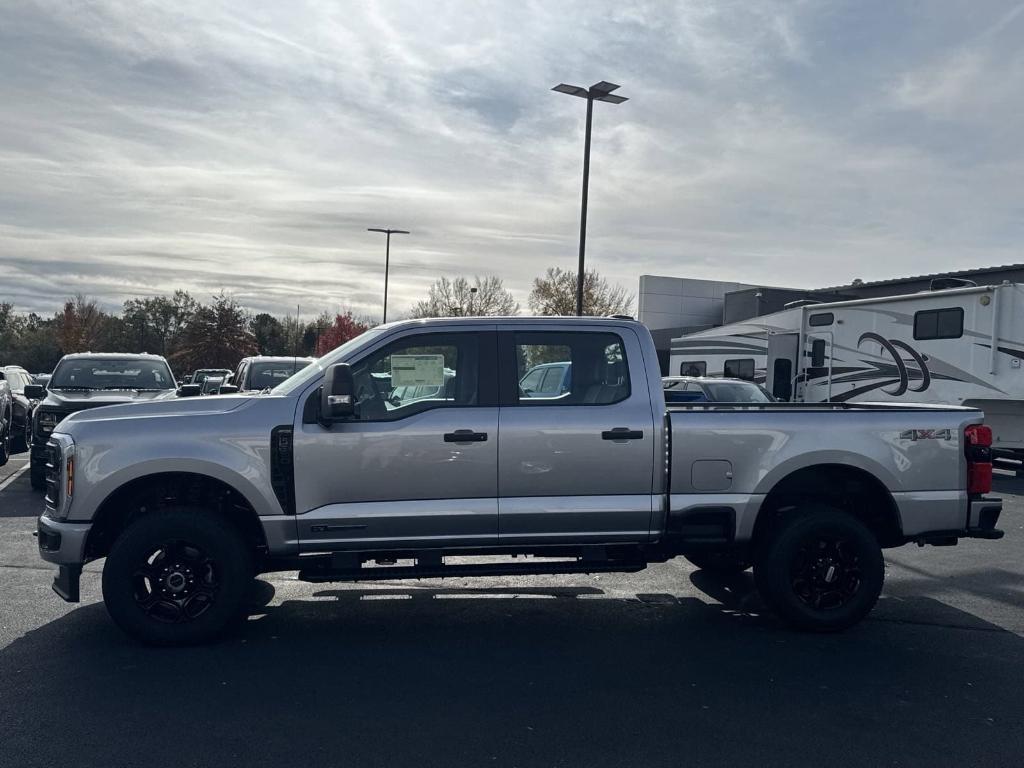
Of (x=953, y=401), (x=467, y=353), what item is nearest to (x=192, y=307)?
(x=953, y=401)

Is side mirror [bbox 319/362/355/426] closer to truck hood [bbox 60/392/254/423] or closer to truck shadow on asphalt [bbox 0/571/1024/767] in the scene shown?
truck hood [bbox 60/392/254/423]

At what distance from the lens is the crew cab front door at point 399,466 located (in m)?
5.66

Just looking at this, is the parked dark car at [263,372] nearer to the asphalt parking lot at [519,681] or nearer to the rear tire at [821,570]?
the asphalt parking lot at [519,681]

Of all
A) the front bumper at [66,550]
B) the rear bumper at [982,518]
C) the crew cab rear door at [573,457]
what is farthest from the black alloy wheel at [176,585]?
the rear bumper at [982,518]

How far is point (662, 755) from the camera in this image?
13.6ft

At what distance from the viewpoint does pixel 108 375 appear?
13.6m

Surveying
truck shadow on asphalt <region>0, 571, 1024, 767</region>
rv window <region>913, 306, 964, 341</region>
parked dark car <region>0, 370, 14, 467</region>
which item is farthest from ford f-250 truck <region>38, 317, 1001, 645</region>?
parked dark car <region>0, 370, 14, 467</region>

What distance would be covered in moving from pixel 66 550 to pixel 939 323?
47.3 feet

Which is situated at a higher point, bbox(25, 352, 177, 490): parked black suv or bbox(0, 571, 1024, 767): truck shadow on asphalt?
bbox(25, 352, 177, 490): parked black suv

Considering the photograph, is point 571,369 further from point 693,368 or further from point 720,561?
point 693,368

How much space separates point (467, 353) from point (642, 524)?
64.8 inches

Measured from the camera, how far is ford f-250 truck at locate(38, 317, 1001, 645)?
5.59m

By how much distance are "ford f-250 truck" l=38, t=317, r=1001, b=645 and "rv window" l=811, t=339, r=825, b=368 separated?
1222 cm

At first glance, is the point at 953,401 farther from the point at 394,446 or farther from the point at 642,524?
the point at 394,446
